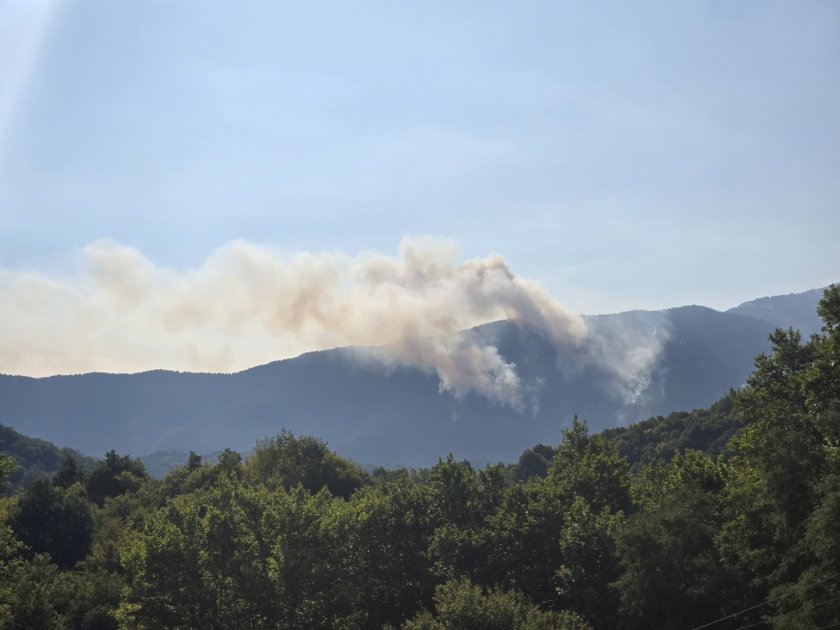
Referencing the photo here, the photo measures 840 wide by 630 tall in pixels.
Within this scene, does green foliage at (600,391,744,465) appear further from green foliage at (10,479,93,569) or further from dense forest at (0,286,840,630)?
green foliage at (10,479,93,569)

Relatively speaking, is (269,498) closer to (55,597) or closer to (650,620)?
(55,597)

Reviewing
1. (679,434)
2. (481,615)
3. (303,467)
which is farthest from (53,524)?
(679,434)

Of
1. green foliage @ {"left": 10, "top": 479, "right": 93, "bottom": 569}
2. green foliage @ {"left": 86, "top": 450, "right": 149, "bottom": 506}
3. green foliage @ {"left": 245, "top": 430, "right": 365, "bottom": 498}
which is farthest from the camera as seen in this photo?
green foliage @ {"left": 86, "top": 450, "right": 149, "bottom": 506}

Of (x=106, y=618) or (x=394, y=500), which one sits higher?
(x=394, y=500)

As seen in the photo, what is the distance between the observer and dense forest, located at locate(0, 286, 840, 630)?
3988 centimetres

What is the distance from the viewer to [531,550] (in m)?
54.5

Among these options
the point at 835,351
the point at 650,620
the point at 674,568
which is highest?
the point at 835,351

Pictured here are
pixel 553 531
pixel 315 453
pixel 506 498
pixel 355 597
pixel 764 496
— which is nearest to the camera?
pixel 764 496

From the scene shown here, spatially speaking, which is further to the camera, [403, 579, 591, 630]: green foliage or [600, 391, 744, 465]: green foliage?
[600, 391, 744, 465]: green foliage

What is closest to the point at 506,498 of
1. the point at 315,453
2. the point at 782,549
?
the point at 782,549

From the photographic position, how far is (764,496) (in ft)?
134

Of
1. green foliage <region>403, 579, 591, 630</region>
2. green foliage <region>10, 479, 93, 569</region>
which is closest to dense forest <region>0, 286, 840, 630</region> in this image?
green foliage <region>403, 579, 591, 630</region>

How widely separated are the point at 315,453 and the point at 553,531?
67910 millimetres

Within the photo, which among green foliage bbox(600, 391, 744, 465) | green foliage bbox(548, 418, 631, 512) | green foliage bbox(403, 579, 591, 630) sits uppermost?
green foliage bbox(548, 418, 631, 512)
